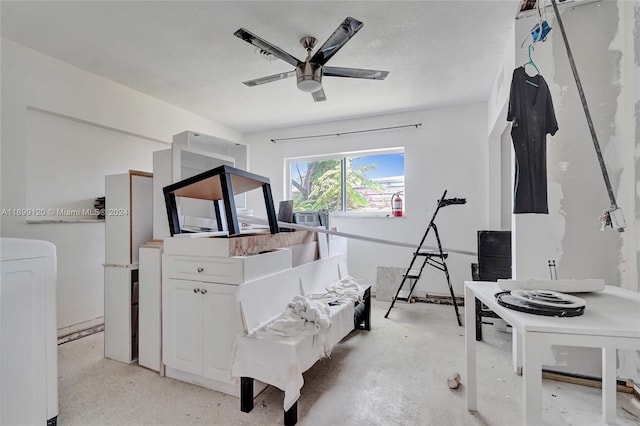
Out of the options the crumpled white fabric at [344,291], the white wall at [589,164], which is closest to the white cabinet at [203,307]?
the crumpled white fabric at [344,291]

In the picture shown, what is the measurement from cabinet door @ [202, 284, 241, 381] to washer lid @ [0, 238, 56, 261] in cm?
81

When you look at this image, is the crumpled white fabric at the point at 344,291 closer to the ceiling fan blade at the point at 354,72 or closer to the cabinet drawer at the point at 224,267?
the cabinet drawer at the point at 224,267

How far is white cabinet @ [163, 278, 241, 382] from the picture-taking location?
178 centimetres

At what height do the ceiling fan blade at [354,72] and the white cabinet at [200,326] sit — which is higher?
the ceiling fan blade at [354,72]

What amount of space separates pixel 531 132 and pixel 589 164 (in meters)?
0.52

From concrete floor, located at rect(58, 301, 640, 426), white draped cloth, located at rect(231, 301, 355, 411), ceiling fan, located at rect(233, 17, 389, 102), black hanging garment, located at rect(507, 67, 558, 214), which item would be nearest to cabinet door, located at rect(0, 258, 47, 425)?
concrete floor, located at rect(58, 301, 640, 426)

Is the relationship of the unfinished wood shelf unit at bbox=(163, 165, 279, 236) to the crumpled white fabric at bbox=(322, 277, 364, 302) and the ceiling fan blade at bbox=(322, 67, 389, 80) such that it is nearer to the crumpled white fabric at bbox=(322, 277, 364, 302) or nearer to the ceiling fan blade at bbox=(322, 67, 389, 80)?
the crumpled white fabric at bbox=(322, 277, 364, 302)

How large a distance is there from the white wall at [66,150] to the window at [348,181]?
2421 mm

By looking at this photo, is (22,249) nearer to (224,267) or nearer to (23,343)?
(23,343)

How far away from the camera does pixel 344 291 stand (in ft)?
8.71

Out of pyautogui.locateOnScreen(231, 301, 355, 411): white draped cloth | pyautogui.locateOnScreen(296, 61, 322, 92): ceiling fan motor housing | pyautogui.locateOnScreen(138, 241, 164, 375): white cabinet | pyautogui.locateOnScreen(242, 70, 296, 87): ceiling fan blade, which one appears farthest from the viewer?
pyautogui.locateOnScreen(242, 70, 296, 87): ceiling fan blade

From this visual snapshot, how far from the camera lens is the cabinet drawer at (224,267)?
1.77m

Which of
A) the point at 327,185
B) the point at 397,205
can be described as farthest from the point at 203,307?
the point at 327,185

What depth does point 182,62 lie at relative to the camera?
2807 millimetres
